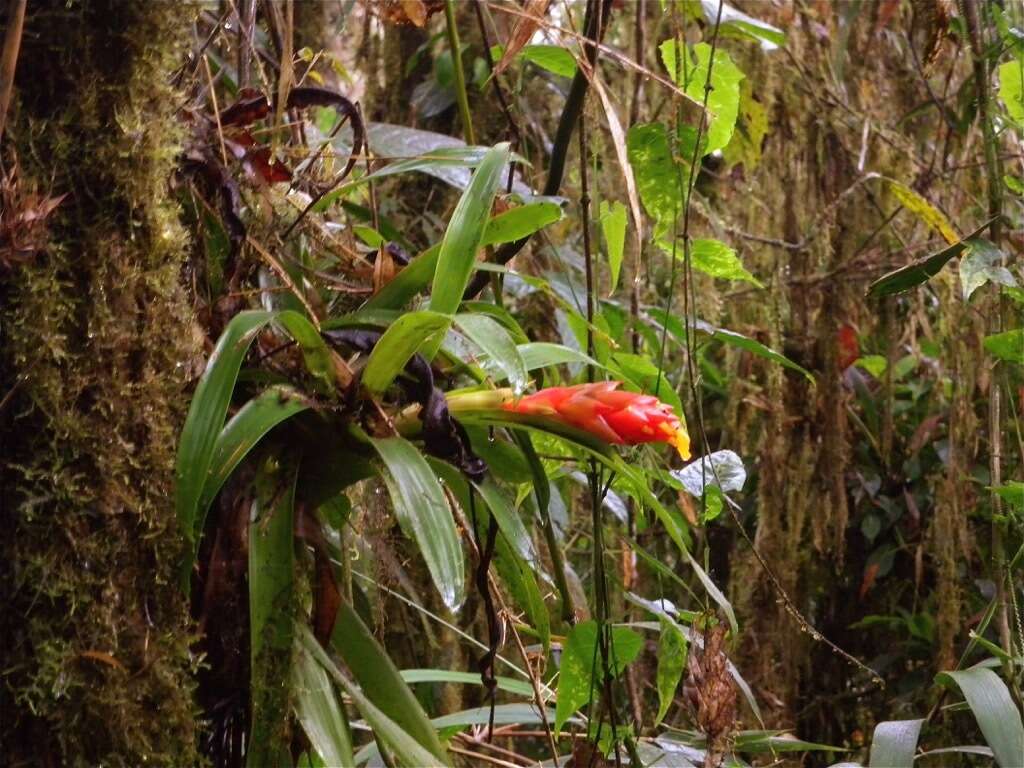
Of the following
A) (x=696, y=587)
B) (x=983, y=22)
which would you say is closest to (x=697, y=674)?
(x=983, y=22)

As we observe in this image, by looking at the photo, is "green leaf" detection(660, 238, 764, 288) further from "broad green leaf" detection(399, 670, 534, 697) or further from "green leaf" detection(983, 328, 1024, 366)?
"broad green leaf" detection(399, 670, 534, 697)

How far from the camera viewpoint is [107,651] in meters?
0.68

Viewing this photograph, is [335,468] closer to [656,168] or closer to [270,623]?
[270,623]

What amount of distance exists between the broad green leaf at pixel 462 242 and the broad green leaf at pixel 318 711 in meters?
0.25

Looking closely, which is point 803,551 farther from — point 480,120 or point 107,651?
point 107,651

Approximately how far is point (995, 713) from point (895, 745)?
0.10m

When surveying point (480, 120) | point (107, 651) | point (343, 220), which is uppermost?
point (480, 120)

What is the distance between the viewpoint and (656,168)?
1.06m

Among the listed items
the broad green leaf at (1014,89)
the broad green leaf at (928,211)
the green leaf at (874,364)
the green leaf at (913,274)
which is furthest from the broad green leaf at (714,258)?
the green leaf at (874,364)

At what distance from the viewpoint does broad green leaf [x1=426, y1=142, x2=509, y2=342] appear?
0.75 metres

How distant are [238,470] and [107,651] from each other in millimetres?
152

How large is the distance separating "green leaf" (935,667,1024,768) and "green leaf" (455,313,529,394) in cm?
61

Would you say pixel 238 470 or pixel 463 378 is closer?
pixel 238 470

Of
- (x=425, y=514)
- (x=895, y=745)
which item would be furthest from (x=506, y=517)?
Result: (x=895, y=745)
